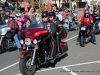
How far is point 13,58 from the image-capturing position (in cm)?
874

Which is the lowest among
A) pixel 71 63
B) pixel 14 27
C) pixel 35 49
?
pixel 71 63

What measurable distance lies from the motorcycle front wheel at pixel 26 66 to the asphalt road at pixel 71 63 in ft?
0.69

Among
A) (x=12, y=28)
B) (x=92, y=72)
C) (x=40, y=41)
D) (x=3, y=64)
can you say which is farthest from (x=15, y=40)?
(x=92, y=72)

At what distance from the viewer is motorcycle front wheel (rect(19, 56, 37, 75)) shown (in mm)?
6152

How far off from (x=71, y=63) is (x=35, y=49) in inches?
68.7

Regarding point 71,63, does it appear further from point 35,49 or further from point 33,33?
point 33,33

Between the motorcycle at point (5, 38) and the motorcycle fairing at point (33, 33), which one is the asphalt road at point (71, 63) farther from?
the motorcycle fairing at point (33, 33)

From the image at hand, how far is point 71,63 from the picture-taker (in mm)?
7633

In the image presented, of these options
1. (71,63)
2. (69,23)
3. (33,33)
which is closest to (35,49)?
(33,33)

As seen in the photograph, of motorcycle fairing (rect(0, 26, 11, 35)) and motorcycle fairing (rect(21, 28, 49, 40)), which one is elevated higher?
motorcycle fairing (rect(21, 28, 49, 40))

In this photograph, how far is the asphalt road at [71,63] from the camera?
6738mm

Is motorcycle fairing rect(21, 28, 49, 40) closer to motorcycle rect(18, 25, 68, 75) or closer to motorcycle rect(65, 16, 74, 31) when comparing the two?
motorcycle rect(18, 25, 68, 75)

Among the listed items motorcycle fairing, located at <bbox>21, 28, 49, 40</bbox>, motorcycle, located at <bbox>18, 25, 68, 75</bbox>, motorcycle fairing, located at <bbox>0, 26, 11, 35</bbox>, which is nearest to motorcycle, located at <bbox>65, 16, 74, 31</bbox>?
motorcycle fairing, located at <bbox>0, 26, 11, 35</bbox>

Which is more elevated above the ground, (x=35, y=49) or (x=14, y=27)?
(x=14, y=27)
